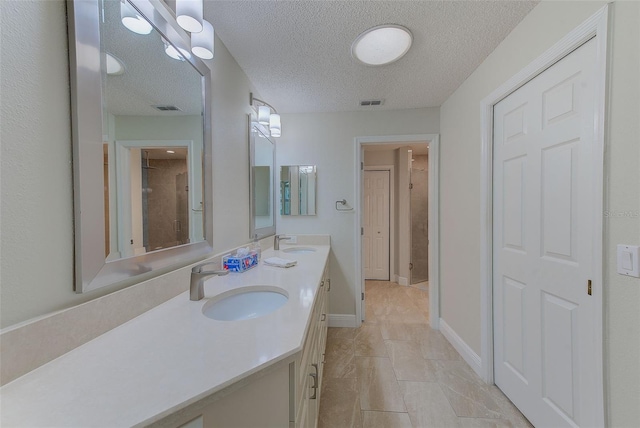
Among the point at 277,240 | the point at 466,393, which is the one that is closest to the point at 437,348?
the point at 466,393

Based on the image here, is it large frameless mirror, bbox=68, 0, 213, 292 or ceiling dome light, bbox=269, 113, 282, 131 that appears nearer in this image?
large frameless mirror, bbox=68, 0, 213, 292

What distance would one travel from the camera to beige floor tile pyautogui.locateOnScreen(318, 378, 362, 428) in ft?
4.45

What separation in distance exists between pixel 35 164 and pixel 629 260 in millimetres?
1892

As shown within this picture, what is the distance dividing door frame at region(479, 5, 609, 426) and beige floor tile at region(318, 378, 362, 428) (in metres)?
0.99

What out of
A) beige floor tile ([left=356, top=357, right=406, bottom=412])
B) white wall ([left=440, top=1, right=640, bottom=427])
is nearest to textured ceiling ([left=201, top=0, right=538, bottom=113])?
white wall ([left=440, top=1, right=640, bottom=427])

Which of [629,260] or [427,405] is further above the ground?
[629,260]

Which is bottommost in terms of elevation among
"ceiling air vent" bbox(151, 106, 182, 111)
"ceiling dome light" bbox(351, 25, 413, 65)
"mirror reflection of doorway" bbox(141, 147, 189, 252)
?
"mirror reflection of doorway" bbox(141, 147, 189, 252)

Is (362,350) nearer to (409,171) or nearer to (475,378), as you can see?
(475,378)

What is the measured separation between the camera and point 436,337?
2.25 m

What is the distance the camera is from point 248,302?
3.68ft

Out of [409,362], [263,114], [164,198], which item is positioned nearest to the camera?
[164,198]

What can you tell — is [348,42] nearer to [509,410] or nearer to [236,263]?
[236,263]

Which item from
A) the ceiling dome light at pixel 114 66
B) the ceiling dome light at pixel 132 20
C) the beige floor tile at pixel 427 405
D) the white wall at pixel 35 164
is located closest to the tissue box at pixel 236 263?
the white wall at pixel 35 164

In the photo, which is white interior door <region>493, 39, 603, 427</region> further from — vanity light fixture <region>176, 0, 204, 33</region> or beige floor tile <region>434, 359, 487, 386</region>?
vanity light fixture <region>176, 0, 204, 33</region>
